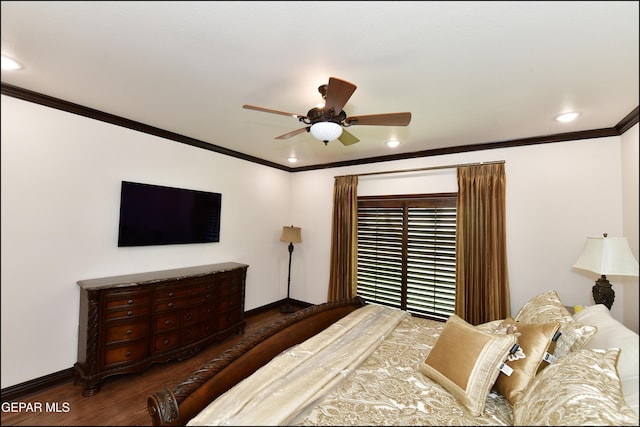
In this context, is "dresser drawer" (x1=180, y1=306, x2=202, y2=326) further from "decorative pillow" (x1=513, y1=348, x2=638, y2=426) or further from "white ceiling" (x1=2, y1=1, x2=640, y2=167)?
"decorative pillow" (x1=513, y1=348, x2=638, y2=426)

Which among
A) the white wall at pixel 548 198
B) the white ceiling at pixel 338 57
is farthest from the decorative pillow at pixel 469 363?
the white ceiling at pixel 338 57

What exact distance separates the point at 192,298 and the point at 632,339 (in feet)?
10.6

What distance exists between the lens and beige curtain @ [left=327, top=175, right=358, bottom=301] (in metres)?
4.03

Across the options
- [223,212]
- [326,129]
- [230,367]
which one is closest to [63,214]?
[230,367]

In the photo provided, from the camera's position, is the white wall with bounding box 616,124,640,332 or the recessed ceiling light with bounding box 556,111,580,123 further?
the recessed ceiling light with bounding box 556,111,580,123

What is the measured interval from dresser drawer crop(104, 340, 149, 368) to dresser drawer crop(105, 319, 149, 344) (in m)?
0.06

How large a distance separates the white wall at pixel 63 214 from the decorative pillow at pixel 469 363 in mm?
1703

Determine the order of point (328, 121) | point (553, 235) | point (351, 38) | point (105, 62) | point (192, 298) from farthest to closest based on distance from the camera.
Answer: point (192, 298)
point (553, 235)
point (328, 121)
point (105, 62)
point (351, 38)

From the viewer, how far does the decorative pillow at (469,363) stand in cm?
134

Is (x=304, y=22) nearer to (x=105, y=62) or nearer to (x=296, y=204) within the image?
(x=105, y=62)

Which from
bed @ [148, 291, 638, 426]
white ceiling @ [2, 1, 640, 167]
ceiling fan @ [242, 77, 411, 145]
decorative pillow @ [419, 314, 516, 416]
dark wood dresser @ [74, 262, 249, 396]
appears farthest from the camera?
dark wood dresser @ [74, 262, 249, 396]

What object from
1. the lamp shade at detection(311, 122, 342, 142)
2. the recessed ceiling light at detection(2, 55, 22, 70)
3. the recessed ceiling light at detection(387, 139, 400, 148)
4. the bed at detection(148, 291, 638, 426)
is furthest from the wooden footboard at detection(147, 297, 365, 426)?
the recessed ceiling light at detection(387, 139, 400, 148)

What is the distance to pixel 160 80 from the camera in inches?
A: 76.2

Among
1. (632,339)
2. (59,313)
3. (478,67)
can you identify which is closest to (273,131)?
(478,67)
